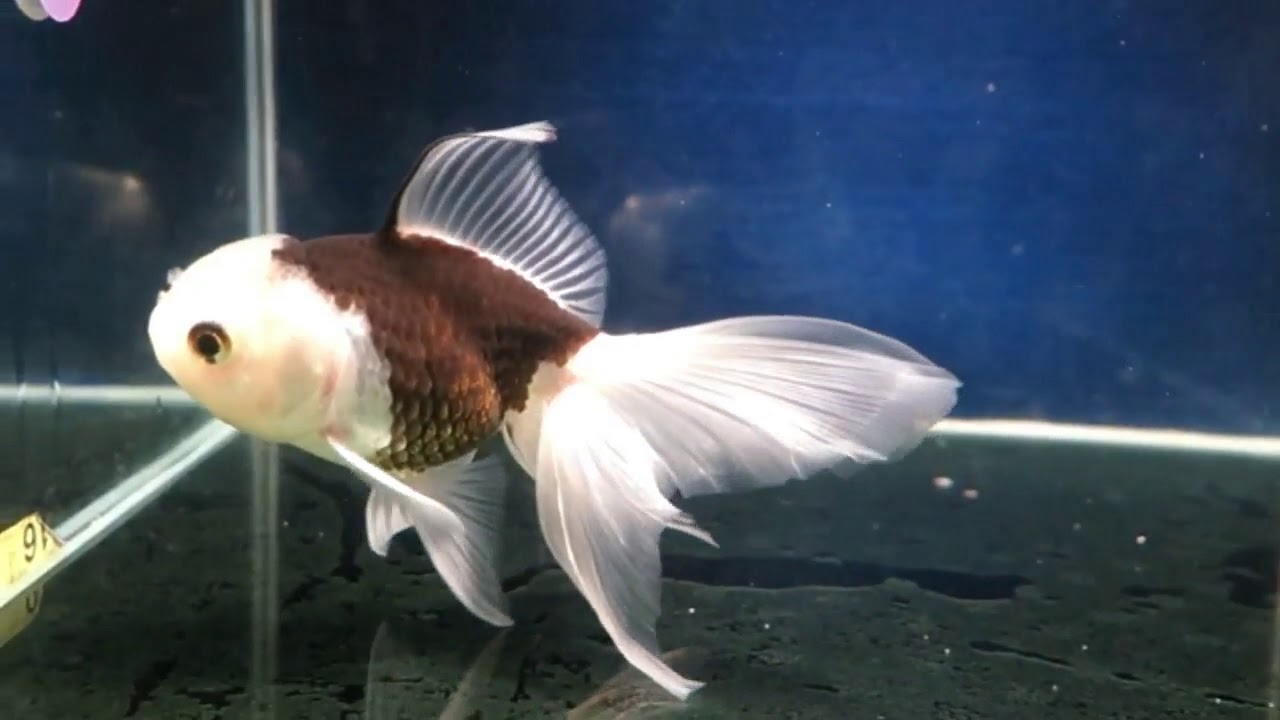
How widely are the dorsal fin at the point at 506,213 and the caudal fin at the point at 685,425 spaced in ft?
0.20

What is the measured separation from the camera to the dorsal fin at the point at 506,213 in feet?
2.10

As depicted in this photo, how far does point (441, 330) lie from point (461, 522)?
126 mm

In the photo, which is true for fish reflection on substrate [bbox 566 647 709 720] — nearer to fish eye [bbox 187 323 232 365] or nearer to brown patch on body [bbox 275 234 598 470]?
brown patch on body [bbox 275 234 598 470]

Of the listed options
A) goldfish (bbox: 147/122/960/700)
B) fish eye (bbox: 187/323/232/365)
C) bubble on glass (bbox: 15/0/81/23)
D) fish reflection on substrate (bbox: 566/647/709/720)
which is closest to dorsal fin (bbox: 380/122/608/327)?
goldfish (bbox: 147/122/960/700)

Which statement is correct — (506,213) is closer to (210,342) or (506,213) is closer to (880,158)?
(210,342)

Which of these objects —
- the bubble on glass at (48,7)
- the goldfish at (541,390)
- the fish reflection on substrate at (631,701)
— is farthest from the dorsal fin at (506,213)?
the bubble on glass at (48,7)

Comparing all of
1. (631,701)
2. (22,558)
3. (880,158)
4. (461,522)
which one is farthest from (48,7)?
(880,158)

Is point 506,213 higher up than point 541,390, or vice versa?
point 506,213

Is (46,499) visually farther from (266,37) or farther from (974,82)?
(974,82)

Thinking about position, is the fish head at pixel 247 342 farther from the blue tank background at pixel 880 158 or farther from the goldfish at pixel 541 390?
the blue tank background at pixel 880 158

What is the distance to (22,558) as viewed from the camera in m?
0.94

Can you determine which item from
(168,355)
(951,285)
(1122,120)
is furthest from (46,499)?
(1122,120)

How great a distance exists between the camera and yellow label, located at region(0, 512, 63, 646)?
2.84ft

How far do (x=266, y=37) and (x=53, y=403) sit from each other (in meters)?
0.62
